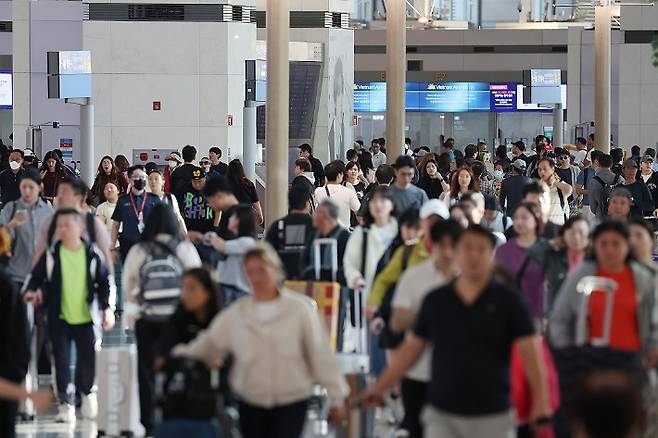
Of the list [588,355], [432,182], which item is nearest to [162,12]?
[432,182]

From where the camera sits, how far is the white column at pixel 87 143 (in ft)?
76.5

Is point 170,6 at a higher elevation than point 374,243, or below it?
higher

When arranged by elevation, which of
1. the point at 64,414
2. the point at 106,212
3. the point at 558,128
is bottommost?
the point at 64,414

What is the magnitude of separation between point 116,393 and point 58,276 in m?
1.07

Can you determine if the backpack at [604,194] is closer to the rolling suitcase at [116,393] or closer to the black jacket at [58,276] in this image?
the black jacket at [58,276]

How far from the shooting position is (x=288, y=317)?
320 inches

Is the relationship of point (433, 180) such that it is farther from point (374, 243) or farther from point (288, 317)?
point (288, 317)

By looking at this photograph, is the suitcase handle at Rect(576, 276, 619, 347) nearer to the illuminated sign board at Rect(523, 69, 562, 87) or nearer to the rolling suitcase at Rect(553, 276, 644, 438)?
the rolling suitcase at Rect(553, 276, 644, 438)

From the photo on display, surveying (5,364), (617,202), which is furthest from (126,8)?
(5,364)

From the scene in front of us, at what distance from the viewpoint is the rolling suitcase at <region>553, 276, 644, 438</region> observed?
8609 mm

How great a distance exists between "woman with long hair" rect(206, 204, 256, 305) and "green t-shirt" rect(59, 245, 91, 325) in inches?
34.4

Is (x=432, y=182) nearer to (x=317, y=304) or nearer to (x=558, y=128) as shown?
(x=317, y=304)

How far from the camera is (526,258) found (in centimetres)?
1105

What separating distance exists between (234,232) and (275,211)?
8447 mm
